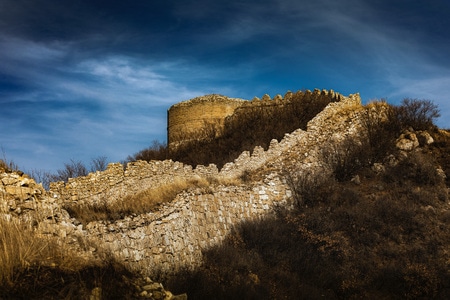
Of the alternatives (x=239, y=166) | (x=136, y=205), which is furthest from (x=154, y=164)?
(x=136, y=205)

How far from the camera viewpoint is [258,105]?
26.0 meters

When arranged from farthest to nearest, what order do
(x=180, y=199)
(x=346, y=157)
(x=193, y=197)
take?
(x=346, y=157), (x=193, y=197), (x=180, y=199)

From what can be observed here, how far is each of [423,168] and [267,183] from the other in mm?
6645

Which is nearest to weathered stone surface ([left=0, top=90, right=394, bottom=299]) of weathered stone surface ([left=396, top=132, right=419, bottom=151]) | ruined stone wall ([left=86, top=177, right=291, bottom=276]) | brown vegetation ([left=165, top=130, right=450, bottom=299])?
ruined stone wall ([left=86, top=177, right=291, bottom=276])

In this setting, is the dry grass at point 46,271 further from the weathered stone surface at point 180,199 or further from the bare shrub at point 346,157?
the bare shrub at point 346,157

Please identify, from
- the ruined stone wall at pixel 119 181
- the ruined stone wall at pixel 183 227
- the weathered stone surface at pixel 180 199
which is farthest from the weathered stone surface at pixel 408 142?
the ruined stone wall at pixel 119 181

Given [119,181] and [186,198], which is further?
[119,181]

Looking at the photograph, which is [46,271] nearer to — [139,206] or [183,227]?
[139,206]

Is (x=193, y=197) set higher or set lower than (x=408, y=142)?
lower

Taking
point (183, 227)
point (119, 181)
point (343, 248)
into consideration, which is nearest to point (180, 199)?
point (183, 227)

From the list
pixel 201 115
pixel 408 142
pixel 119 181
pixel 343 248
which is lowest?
pixel 343 248

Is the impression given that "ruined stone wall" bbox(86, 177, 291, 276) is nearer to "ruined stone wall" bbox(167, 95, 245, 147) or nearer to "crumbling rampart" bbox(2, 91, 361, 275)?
"crumbling rampart" bbox(2, 91, 361, 275)

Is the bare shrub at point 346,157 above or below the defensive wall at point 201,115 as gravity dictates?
below

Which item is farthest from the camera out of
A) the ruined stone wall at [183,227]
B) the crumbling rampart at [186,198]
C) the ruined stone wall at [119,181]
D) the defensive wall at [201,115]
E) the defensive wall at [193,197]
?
the defensive wall at [201,115]
